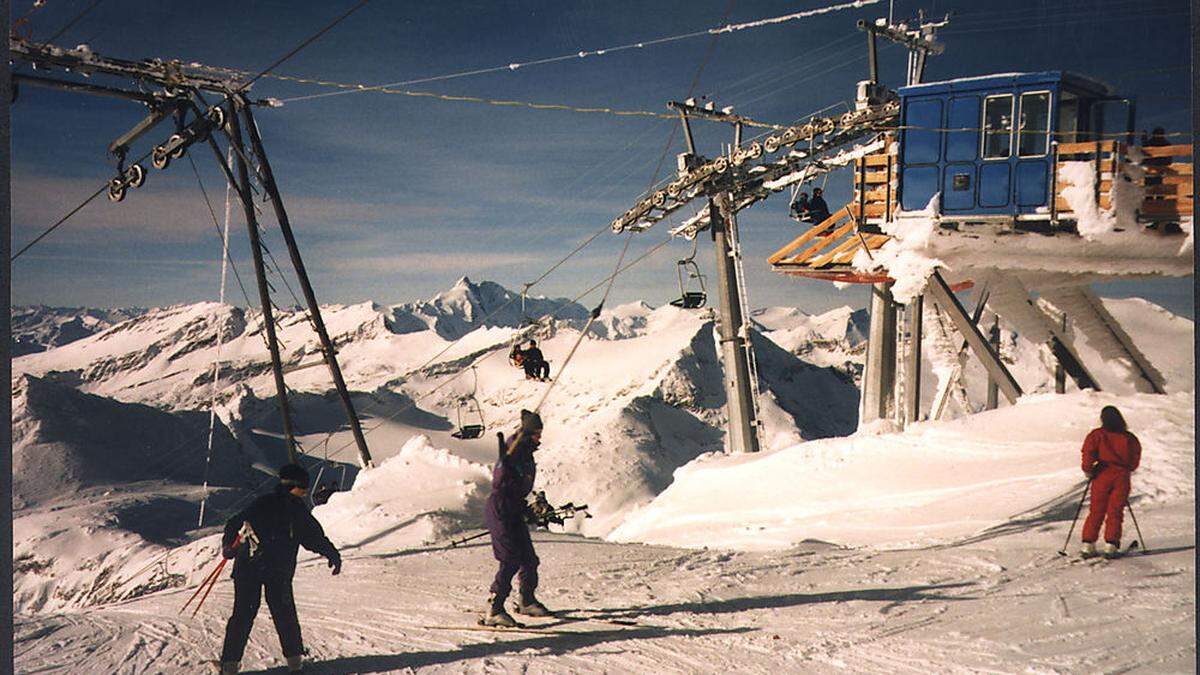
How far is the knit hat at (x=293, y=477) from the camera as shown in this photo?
4.53 m

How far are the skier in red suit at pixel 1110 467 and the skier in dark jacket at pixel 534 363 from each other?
4.83 metres

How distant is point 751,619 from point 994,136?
5.88 m

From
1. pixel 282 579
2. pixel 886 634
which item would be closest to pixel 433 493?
pixel 282 579

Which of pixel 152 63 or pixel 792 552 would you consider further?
pixel 792 552

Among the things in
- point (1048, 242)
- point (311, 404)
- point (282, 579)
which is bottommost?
point (311, 404)

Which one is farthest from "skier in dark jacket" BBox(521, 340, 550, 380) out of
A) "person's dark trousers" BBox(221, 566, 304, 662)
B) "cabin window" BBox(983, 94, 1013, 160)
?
"cabin window" BBox(983, 94, 1013, 160)

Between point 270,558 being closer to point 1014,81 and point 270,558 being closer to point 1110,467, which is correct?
point 1110,467

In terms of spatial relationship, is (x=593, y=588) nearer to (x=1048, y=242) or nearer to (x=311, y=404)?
(x=1048, y=242)

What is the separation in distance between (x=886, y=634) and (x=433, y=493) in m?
6.86

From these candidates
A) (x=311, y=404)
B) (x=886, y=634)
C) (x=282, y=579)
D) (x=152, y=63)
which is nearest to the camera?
(x=282, y=579)

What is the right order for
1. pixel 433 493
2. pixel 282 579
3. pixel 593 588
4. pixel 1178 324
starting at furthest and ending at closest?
pixel 433 493 → pixel 1178 324 → pixel 593 588 → pixel 282 579

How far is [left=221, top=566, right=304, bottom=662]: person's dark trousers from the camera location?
14.5ft

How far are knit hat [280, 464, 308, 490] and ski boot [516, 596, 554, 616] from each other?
183cm

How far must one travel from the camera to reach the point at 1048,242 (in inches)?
327
